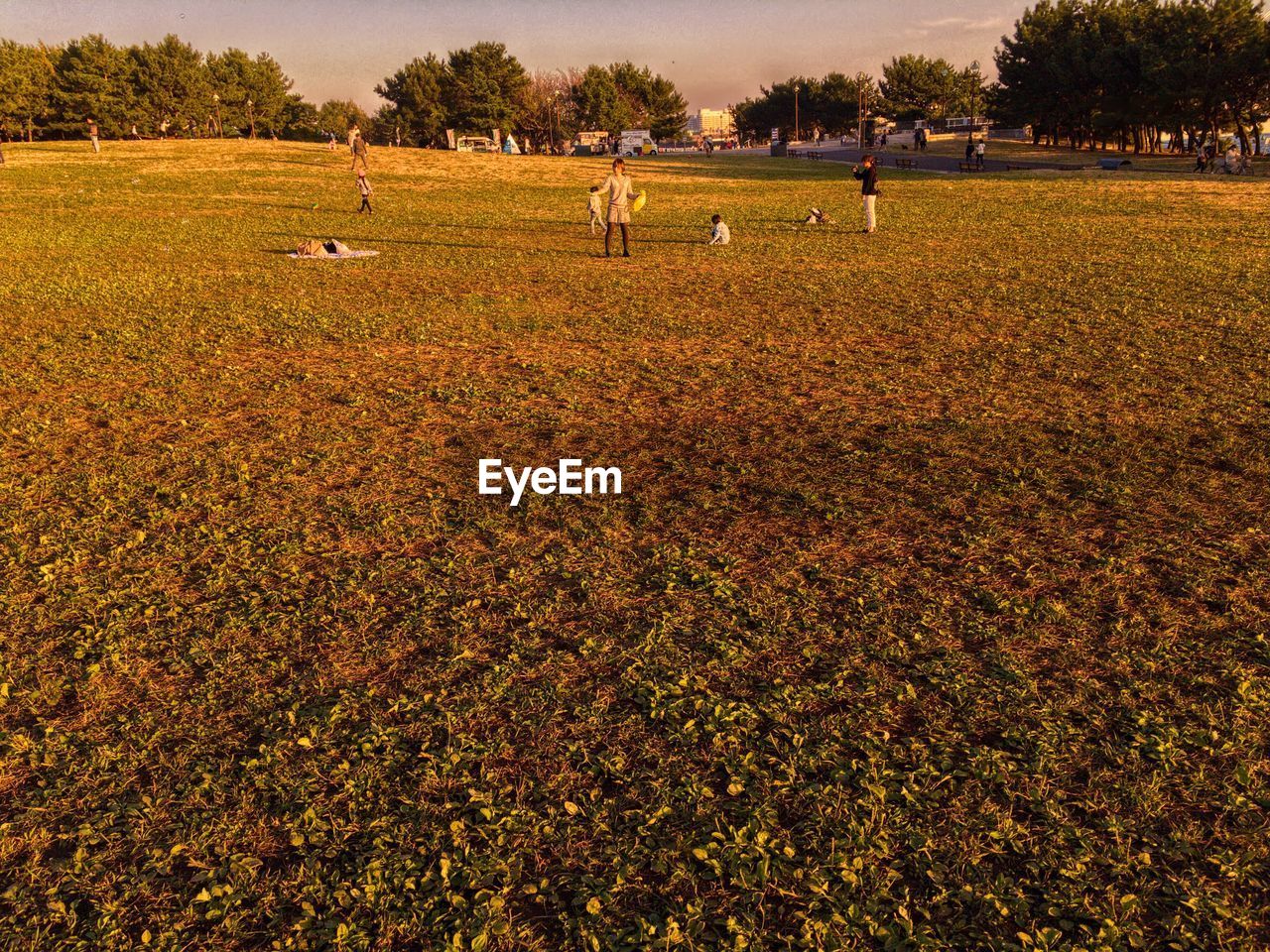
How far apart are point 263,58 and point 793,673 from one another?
419ft

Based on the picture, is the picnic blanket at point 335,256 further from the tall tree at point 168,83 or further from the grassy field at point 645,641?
the tall tree at point 168,83

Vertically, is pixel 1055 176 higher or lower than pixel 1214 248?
higher

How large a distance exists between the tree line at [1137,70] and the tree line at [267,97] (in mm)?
60977

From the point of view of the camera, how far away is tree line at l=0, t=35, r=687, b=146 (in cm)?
7362

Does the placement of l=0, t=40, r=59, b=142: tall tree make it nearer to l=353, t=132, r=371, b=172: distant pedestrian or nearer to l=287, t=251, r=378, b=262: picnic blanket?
l=353, t=132, r=371, b=172: distant pedestrian

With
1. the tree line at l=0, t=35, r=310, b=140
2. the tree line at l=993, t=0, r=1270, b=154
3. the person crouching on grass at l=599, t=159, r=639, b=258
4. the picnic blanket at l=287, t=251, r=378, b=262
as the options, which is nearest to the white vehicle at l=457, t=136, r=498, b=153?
the tree line at l=0, t=35, r=310, b=140

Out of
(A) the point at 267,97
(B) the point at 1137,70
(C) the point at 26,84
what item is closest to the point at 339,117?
(A) the point at 267,97

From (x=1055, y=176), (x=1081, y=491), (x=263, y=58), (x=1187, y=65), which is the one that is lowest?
(x=1081, y=491)

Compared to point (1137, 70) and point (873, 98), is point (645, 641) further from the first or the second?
point (873, 98)

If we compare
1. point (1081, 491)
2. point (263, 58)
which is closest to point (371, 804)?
point (1081, 491)

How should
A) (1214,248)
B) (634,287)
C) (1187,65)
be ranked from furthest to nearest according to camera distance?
(1187,65) → (1214,248) → (634,287)

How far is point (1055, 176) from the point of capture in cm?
4122

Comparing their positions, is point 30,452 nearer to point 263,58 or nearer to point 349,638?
point 349,638

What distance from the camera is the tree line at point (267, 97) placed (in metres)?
73.6
